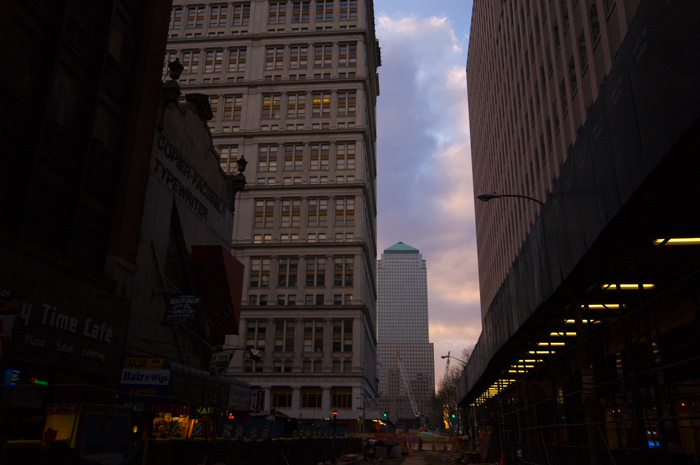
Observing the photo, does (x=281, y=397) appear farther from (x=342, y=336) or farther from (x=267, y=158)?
(x=267, y=158)

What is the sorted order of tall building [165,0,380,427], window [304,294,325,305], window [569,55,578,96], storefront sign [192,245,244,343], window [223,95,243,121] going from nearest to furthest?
storefront sign [192,245,244,343]
window [569,55,578,96]
tall building [165,0,380,427]
window [304,294,325,305]
window [223,95,243,121]

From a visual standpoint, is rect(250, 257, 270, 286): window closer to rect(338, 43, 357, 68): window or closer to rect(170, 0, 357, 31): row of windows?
rect(338, 43, 357, 68): window

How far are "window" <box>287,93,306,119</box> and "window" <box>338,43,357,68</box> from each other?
30.5 ft

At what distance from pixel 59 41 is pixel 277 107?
2957 inches

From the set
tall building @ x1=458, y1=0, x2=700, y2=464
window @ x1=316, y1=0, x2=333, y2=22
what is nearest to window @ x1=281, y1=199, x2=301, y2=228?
window @ x1=316, y1=0, x2=333, y2=22

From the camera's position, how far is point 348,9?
98750mm

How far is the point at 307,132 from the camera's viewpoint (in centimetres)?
9150

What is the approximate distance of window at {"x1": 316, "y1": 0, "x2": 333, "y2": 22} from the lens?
9875 cm

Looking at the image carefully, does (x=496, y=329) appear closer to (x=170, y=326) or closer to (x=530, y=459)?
(x=530, y=459)

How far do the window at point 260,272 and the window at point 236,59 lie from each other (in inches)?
1348

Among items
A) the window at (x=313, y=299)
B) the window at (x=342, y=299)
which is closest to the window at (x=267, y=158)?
the window at (x=313, y=299)

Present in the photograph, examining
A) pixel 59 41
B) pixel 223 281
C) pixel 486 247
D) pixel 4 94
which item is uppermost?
pixel 486 247

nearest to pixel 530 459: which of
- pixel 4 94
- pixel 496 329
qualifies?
pixel 496 329

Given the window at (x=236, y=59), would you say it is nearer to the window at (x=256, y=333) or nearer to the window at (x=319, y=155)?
the window at (x=319, y=155)
